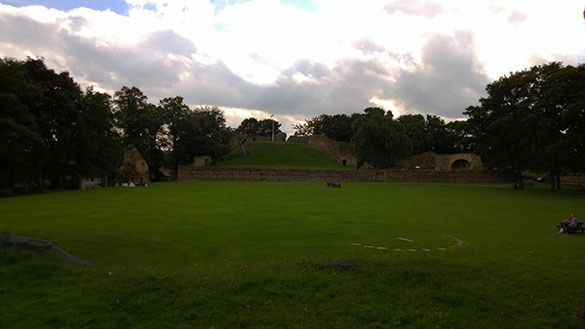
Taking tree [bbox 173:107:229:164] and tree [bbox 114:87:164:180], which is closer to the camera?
tree [bbox 114:87:164:180]

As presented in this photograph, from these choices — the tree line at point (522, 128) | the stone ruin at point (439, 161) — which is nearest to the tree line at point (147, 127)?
the tree line at point (522, 128)

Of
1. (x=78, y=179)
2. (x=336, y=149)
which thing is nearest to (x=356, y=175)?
(x=336, y=149)

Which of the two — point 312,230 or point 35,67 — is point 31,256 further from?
point 35,67

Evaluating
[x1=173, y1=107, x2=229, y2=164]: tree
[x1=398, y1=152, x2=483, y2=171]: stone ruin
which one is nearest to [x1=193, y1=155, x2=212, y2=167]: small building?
[x1=173, y1=107, x2=229, y2=164]: tree

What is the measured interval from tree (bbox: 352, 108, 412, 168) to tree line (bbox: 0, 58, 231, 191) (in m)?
30.1

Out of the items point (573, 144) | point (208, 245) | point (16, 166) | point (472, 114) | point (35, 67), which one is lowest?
point (208, 245)

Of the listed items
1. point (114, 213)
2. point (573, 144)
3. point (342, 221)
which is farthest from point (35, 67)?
point (573, 144)

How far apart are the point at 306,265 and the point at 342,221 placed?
29.2 ft

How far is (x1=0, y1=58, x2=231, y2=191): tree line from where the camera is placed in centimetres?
2944

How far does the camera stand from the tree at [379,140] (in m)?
54.8

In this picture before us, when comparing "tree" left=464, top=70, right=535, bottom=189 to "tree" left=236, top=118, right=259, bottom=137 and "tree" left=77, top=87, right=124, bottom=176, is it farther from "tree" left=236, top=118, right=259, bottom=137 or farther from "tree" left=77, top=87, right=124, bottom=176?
"tree" left=236, top=118, right=259, bottom=137

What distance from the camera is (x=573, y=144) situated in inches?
1181

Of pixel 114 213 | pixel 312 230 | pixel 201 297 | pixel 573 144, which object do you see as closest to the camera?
pixel 201 297

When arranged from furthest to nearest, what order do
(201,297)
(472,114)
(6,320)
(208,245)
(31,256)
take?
(472,114)
(208,245)
(31,256)
(201,297)
(6,320)
